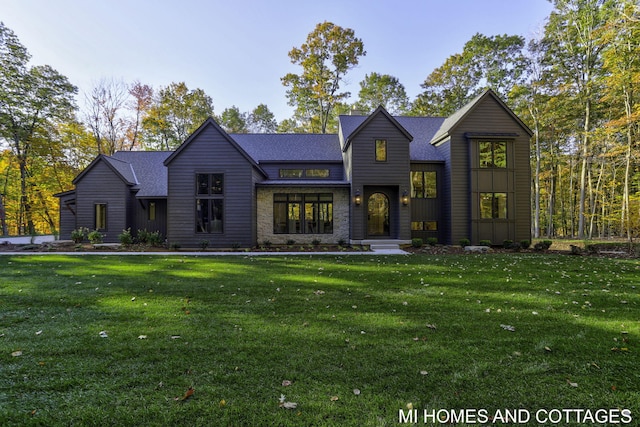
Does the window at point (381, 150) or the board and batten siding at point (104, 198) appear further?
the board and batten siding at point (104, 198)

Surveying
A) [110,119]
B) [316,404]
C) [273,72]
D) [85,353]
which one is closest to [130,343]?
[85,353]

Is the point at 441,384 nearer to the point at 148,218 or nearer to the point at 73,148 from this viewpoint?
the point at 148,218

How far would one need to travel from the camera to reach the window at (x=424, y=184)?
634 inches

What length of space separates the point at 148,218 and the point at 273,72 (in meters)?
17.0

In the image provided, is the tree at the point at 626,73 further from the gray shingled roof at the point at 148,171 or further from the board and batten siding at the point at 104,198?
the board and batten siding at the point at 104,198

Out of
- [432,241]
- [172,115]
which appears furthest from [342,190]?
[172,115]

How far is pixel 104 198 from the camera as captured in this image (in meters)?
16.1

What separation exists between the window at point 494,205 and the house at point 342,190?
0.05 m

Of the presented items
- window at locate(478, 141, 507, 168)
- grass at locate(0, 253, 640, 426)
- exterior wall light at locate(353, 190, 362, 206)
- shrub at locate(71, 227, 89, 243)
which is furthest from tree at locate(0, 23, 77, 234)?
window at locate(478, 141, 507, 168)

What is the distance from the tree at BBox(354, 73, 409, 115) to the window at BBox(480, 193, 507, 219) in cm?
1728

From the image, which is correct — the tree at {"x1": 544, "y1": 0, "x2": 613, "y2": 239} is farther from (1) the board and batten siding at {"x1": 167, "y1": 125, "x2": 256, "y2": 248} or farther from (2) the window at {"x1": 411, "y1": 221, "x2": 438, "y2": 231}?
(1) the board and batten siding at {"x1": 167, "y1": 125, "x2": 256, "y2": 248}

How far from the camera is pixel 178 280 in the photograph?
695 centimetres

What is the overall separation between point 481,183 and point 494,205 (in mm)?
1322

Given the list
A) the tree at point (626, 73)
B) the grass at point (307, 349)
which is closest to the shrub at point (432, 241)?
the grass at point (307, 349)
